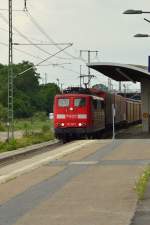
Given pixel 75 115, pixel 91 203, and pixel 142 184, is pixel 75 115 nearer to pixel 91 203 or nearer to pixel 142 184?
pixel 142 184

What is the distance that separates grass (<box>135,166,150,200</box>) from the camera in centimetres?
1375

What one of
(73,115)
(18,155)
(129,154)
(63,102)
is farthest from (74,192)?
(63,102)

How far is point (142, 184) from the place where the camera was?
15.4m

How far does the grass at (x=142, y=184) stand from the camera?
45.1ft

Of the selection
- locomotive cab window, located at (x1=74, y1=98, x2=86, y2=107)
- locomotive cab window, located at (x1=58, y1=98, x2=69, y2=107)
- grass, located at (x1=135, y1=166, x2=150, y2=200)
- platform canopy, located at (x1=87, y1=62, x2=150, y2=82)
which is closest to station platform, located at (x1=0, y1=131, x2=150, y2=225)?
grass, located at (x1=135, y1=166, x2=150, y2=200)

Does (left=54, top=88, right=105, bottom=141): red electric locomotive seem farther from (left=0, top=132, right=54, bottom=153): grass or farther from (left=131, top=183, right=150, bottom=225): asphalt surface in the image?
(left=131, top=183, right=150, bottom=225): asphalt surface

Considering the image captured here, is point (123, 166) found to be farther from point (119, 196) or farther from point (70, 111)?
point (70, 111)

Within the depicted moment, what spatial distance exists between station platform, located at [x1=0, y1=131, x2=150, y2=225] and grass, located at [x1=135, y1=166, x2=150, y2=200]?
125 millimetres

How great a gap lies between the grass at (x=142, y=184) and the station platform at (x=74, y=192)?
125 mm

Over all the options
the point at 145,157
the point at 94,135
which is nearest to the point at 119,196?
the point at 145,157

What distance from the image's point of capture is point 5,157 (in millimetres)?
28469

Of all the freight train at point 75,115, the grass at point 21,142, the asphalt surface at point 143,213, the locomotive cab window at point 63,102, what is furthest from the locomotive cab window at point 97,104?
the asphalt surface at point 143,213

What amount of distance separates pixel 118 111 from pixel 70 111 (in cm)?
1783

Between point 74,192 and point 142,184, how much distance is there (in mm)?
1839
